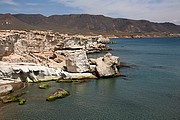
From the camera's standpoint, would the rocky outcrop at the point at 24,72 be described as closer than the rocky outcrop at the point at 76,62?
Yes

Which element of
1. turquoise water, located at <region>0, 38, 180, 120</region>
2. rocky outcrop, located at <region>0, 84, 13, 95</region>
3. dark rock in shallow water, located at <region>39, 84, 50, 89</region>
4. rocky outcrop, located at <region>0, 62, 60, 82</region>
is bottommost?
turquoise water, located at <region>0, 38, 180, 120</region>

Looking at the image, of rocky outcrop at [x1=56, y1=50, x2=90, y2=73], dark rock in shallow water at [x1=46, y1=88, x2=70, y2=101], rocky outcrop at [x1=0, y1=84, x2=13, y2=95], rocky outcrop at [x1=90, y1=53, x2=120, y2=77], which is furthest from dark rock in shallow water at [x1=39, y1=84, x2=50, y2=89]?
rocky outcrop at [x1=90, y1=53, x2=120, y2=77]

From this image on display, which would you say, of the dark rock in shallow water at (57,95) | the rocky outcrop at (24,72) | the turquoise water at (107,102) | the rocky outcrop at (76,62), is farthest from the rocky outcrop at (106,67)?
the dark rock in shallow water at (57,95)

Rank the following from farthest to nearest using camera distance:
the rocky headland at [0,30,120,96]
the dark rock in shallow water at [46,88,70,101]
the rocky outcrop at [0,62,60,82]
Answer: the rocky headland at [0,30,120,96] → the rocky outcrop at [0,62,60,82] → the dark rock in shallow water at [46,88,70,101]

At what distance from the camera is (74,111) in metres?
31.6

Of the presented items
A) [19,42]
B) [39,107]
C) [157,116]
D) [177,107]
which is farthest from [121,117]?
[19,42]

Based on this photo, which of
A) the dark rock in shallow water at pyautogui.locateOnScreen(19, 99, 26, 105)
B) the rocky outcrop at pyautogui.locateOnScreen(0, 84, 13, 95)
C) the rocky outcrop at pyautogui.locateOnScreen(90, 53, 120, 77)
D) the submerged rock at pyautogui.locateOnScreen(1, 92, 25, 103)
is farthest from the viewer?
the rocky outcrop at pyautogui.locateOnScreen(90, 53, 120, 77)

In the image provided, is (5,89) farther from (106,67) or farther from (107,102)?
(106,67)

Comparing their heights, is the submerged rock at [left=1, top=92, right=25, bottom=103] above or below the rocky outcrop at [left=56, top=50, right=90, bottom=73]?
below

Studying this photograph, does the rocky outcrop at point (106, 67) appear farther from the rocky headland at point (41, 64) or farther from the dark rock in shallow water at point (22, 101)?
the dark rock in shallow water at point (22, 101)

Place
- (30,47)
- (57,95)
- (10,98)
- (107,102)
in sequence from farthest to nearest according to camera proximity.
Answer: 1. (30,47)
2. (57,95)
3. (10,98)
4. (107,102)

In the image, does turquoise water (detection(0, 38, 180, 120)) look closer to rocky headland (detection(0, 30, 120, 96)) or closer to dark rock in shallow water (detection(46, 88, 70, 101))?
dark rock in shallow water (detection(46, 88, 70, 101))

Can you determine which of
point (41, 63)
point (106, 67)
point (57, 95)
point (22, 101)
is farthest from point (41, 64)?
point (22, 101)

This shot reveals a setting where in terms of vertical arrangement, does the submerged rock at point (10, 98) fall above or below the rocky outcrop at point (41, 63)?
below
